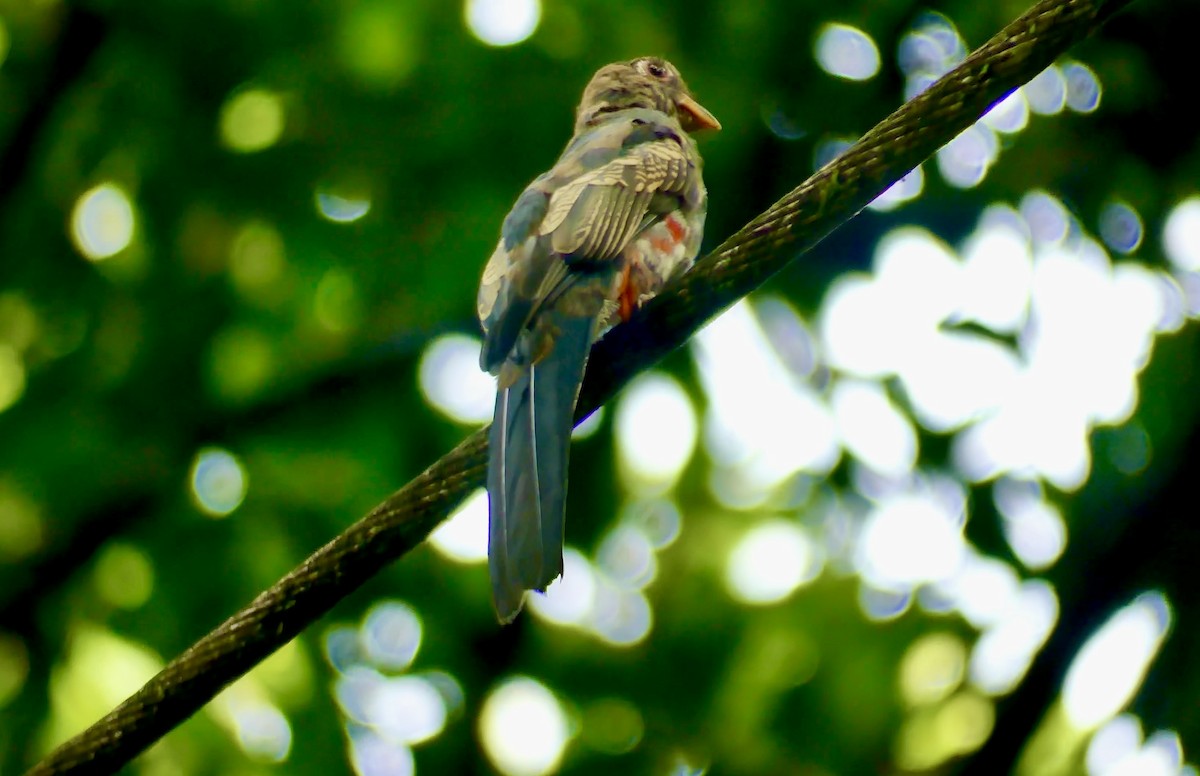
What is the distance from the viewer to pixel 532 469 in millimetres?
2854

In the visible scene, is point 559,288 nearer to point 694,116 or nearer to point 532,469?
point 532,469

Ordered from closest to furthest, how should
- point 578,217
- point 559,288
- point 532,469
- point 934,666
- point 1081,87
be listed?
point 532,469 < point 559,288 < point 578,217 < point 934,666 < point 1081,87

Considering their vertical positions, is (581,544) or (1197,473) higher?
(581,544)

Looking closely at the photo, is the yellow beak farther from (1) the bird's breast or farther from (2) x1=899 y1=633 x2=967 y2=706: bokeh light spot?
(2) x1=899 y1=633 x2=967 y2=706: bokeh light spot

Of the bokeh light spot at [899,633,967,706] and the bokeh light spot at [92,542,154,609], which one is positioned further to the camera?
the bokeh light spot at [899,633,967,706]

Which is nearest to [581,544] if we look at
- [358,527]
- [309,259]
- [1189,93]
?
[309,259]

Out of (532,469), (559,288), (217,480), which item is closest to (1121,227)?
(559,288)

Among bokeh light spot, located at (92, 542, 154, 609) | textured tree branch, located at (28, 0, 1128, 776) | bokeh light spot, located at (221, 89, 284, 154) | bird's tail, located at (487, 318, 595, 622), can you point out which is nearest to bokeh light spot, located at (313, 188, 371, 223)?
bokeh light spot, located at (221, 89, 284, 154)

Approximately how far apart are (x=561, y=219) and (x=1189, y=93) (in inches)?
119

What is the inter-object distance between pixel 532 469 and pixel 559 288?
573 millimetres

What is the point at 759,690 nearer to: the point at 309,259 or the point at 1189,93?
the point at 309,259

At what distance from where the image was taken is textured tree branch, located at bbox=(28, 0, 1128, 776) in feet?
8.36

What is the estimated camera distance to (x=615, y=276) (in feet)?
11.1

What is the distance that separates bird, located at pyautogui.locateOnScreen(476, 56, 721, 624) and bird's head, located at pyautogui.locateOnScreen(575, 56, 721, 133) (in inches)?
13.9
